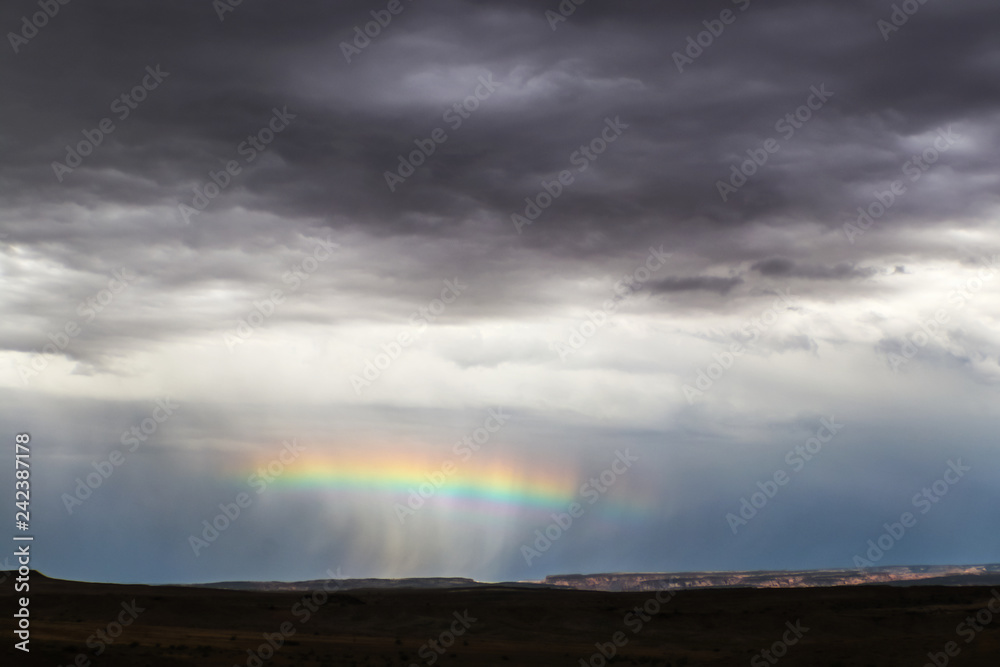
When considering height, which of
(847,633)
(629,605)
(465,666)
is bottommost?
(629,605)

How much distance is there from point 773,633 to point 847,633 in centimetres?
539

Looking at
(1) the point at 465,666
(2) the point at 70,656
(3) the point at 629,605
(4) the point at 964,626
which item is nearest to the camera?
(2) the point at 70,656

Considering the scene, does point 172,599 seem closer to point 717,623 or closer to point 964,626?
point 717,623

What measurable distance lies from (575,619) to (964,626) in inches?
1100

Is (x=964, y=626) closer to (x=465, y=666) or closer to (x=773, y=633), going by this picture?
(x=773, y=633)

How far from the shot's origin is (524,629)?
2670 inches

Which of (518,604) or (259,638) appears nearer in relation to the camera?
(259,638)

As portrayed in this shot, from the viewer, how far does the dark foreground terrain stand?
49938 mm

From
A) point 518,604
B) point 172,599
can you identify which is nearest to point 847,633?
point 518,604

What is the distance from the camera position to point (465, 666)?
50719 millimetres

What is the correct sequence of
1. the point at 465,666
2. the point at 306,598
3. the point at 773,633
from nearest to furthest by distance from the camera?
the point at 465,666
the point at 773,633
the point at 306,598

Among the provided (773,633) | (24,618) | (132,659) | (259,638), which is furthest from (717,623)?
(24,618)

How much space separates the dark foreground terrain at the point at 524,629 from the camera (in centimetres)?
4994

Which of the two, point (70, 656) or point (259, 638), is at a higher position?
point (70, 656)
